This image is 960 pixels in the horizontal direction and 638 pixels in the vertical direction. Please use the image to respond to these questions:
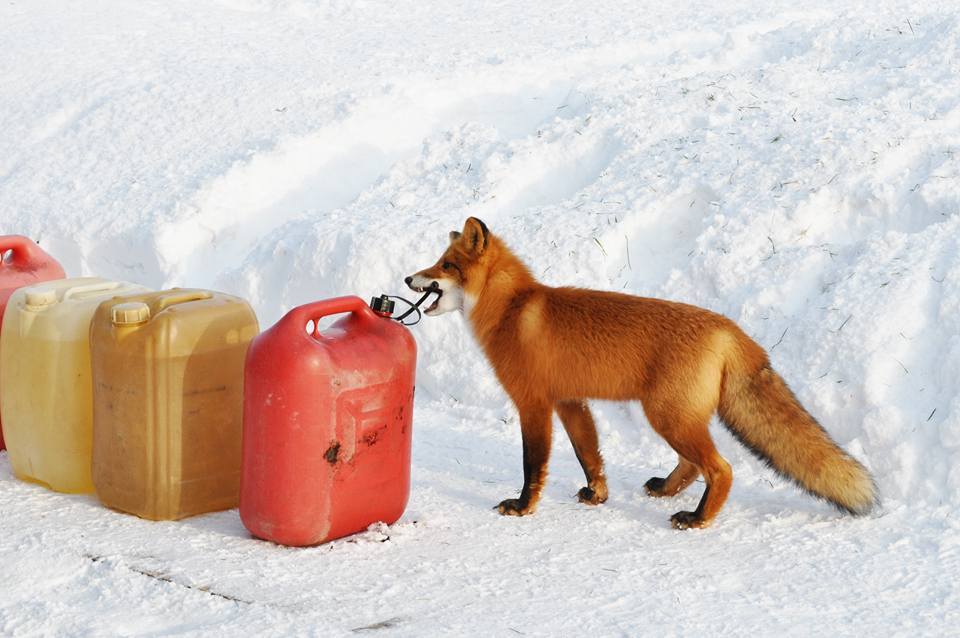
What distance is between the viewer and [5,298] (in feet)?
20.7

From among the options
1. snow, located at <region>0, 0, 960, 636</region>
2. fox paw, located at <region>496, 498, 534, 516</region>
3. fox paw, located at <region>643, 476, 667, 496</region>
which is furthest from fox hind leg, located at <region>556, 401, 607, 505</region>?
fox paw, located at <region>496, 498, 534, 516</region>

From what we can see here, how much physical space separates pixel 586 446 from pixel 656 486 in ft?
1.40

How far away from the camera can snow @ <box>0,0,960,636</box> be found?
4.50 m

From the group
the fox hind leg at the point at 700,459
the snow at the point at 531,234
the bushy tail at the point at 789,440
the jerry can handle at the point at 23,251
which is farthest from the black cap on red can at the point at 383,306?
the jerry can handle at the point at 23,251

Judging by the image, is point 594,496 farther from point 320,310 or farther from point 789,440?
point 320,310

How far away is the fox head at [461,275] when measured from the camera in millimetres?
5633

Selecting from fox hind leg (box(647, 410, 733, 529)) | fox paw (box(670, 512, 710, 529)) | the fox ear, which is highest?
the fox ear

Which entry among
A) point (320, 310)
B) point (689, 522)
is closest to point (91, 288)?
point (320, 310)

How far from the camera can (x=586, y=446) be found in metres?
5.67

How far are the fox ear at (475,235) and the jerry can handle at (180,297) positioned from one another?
1.33 meters

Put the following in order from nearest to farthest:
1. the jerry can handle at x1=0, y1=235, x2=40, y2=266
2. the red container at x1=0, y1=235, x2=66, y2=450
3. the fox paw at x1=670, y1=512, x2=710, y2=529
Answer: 1. the fox paw at x1=670, y1=512, x2=710, y2=529
2. the red container at x1=0, y1=235, x2=66, y2=450
3. the jerry can handle at x1=0, y1=235, x2=40, y2=266

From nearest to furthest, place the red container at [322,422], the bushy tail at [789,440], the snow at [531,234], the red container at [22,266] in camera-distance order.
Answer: the snow at [531,234]
the red container at [322,422]
the bushy tail at [789,440]
the red container at [22,266]

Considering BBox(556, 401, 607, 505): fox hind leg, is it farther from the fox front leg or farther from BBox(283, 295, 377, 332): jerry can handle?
BBox(283, 295, 377, 332): jerry can handle

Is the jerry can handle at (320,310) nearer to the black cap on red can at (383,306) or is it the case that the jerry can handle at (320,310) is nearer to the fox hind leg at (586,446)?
the black cap on red can at (383,306)
